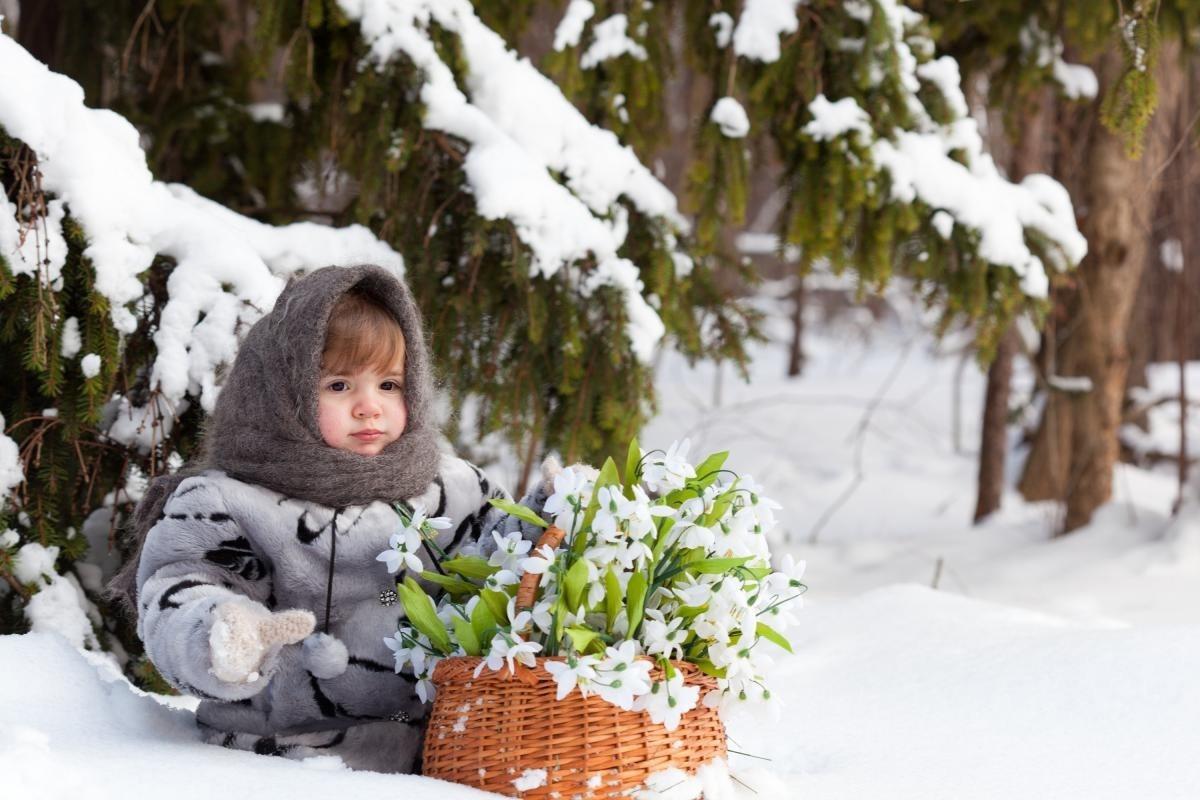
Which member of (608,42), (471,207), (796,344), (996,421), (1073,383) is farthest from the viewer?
(796,344)

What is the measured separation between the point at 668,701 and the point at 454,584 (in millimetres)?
447

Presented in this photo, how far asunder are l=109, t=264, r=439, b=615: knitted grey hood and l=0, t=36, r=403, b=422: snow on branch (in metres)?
0.40

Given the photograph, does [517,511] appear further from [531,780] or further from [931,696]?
[931,696]

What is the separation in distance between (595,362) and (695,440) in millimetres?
5361

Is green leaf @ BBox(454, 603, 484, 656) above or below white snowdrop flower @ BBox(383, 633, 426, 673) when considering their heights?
above

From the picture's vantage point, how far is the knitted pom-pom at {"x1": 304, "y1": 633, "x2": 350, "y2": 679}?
2.08 meters

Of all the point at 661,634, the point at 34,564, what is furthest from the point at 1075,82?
the point at 34,564

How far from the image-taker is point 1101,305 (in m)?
5.50

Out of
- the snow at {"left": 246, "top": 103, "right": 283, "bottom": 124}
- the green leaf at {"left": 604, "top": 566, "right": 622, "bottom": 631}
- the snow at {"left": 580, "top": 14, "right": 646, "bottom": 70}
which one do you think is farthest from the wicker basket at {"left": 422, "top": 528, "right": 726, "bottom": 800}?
the snow at {"left": 246, "top": 103, "right": 283, "bottom": 124}

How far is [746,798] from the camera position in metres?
2.11

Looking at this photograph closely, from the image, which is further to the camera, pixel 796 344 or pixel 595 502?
pixel 796 344

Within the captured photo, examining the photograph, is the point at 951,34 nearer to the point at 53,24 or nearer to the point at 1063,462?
the point at 1063,462

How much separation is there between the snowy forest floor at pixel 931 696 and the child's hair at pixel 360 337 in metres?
0.69

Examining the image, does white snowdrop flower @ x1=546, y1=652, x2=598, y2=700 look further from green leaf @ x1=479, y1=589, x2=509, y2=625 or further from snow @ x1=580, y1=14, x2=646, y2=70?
snow @ x1=580, y1=14, x2=646, y2=70
